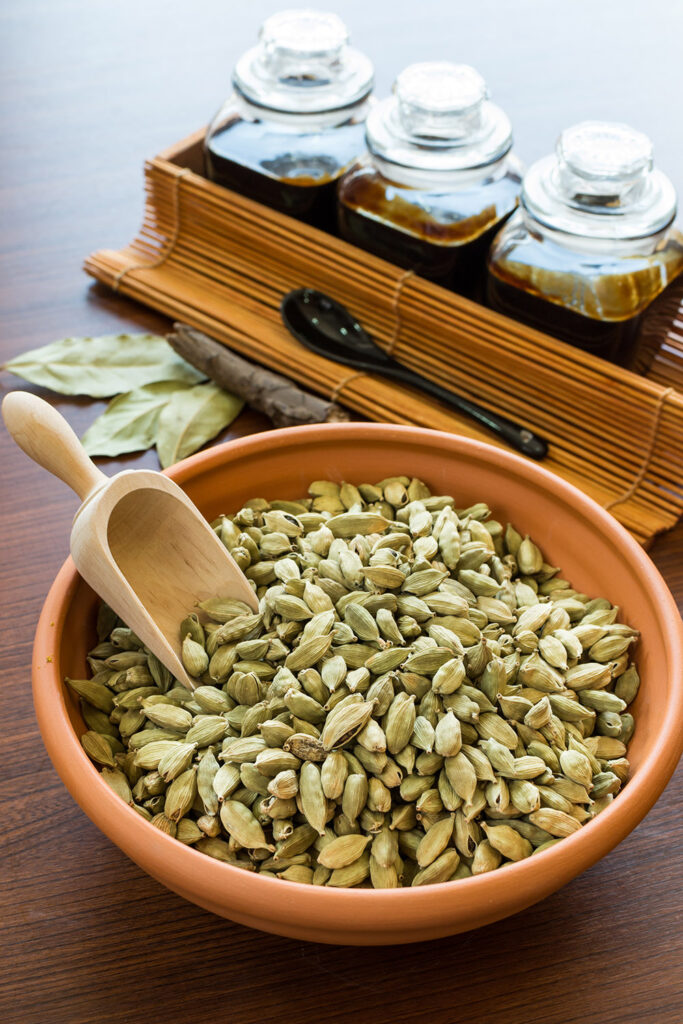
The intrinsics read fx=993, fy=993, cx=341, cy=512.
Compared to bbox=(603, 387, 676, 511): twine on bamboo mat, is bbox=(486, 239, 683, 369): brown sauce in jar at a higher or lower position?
higher

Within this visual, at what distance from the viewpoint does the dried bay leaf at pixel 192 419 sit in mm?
994

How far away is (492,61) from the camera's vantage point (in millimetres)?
1546

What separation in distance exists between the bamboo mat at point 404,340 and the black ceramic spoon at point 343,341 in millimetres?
11

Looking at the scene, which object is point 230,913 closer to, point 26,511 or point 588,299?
point 26,511

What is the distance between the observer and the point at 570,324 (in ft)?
3.03

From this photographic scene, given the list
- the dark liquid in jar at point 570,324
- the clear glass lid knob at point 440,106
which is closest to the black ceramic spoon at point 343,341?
the dark liquid in jar at point 570,324

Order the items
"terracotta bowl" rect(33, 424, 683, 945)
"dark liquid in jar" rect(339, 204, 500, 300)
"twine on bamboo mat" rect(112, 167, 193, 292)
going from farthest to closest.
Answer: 1. "twine on bamboo mat" rect(112, 167, 193, 292)
2. "dark liquid in jar" rect(339, 204, 500, 300)
3. "terracotta bowl" rect(33, 424, 683, 945)

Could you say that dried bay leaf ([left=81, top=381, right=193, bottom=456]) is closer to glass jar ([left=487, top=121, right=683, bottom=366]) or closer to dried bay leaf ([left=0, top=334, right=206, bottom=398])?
dried bay leaf ([left=0, top=334, right=206, bottom=398])

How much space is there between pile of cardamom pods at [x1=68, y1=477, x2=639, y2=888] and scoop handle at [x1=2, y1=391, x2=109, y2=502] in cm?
11

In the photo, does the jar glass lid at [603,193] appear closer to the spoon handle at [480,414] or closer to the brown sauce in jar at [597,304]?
the brown sauce in jar at [597,304]

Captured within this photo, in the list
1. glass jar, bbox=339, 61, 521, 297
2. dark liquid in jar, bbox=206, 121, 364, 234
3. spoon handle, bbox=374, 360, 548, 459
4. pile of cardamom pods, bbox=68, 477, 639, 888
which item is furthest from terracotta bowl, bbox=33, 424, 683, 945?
dark liquid in jar, bbox=206, 121, 364, 234

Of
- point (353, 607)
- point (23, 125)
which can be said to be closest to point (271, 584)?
point (353, 607)

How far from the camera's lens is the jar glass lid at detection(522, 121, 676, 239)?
0.88 m

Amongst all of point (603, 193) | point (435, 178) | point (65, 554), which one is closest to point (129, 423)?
point (65, 554)
